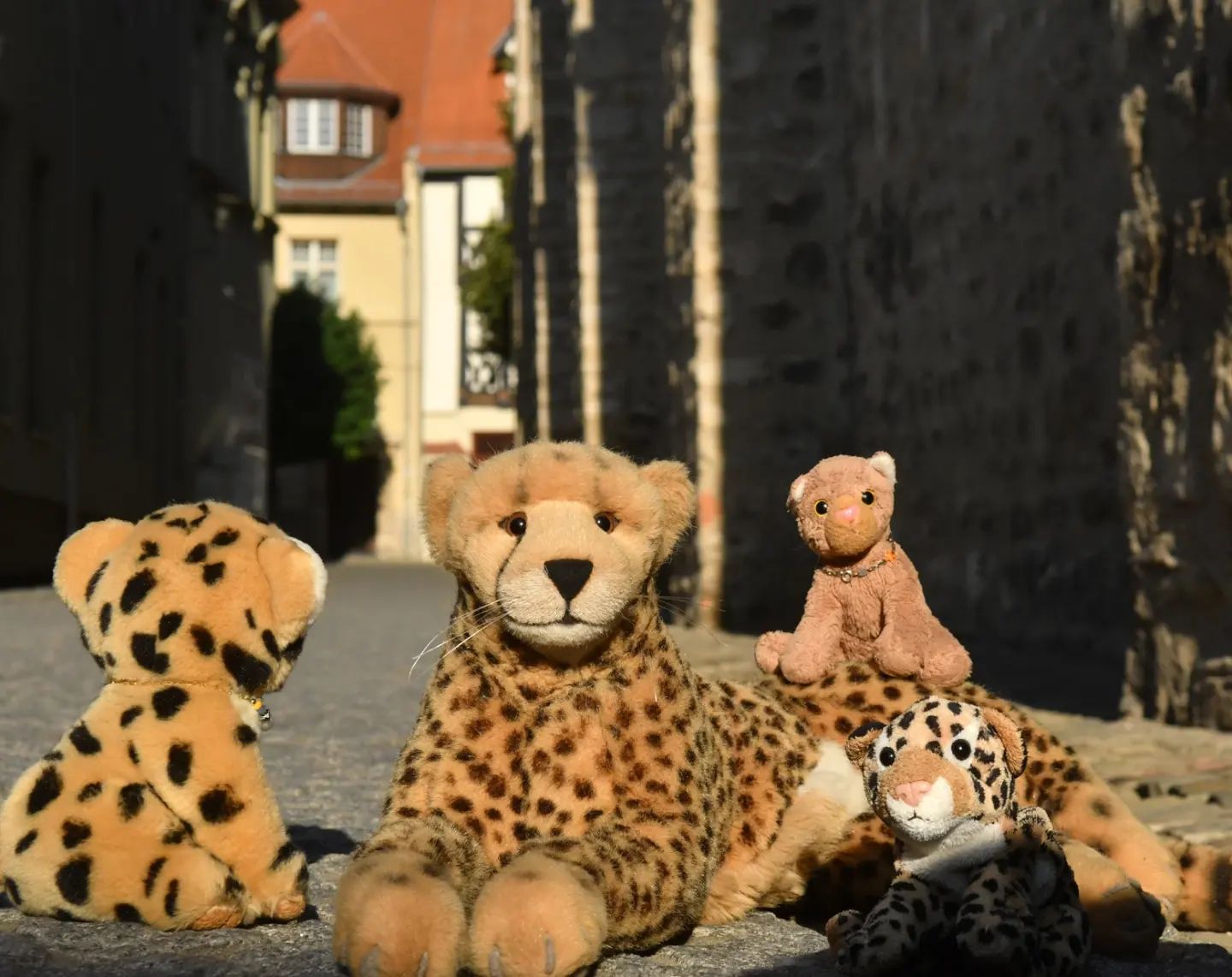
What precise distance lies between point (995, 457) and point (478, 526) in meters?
6.81

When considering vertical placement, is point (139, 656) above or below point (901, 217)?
below

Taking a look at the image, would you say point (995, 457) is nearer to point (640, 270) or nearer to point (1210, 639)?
point (1210, 639)

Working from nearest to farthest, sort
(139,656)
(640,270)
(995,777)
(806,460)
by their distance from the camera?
(995,777) < (139,656) < (806,460) < (640,270)

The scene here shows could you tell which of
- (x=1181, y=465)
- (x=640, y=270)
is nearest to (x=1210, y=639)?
(x=1181, y=465)

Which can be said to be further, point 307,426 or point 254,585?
point 307,426

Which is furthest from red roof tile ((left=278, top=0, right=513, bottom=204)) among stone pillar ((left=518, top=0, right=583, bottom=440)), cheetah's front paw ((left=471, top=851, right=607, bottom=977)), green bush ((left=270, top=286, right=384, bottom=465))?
cheetah's front paw ((left=471, top=851, right=607, bottom=977))

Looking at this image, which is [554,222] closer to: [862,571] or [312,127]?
[862,571]

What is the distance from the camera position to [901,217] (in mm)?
11102

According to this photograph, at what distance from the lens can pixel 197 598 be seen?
339cm

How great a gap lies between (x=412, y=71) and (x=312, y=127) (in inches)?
97.5

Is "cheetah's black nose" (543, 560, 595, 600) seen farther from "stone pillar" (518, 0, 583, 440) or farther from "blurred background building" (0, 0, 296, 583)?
"blurred background building" (0, 0, 296, 583)

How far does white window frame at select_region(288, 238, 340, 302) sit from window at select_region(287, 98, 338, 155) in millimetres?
1717

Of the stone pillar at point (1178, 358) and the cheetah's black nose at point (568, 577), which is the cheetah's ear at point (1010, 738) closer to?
the cheetah's black nose at point (568, 577)

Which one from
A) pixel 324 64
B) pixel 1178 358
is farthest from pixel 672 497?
pixel 324 64
